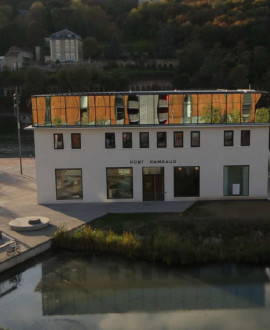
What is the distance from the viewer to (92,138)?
27.0 m

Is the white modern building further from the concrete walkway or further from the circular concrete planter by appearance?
A: the circular concrete planter

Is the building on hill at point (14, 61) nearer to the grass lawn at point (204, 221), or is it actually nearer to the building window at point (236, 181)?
the building window at point (236, 181)

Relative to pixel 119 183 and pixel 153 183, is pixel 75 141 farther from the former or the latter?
pixel 153 183

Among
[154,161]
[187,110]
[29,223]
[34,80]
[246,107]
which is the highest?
[34,80]

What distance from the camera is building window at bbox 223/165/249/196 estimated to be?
90.5 ft

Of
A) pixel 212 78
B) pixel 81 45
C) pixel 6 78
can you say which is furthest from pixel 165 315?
pixel 81 45

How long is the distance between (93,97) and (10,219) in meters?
7.93

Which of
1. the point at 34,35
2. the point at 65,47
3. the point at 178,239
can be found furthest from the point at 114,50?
the point at 178,239

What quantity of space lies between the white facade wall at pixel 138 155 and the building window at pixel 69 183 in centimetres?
25

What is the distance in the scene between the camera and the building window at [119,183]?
27281 mm

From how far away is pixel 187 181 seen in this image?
90.6 feet

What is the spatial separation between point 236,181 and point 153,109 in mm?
6326

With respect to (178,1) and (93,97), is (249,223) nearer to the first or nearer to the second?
(93,97)

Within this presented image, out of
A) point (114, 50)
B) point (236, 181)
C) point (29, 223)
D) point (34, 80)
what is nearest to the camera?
point (29, 223)
